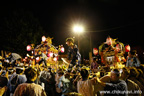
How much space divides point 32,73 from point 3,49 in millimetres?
23131

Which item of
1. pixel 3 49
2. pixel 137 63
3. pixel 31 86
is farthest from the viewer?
pixel 3 49

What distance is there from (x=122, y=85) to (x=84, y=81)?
3.41 ft

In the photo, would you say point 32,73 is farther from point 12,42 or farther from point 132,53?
point 12,42

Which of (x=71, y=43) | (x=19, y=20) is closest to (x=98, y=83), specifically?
(x=71, y=43)

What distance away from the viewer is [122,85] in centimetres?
329

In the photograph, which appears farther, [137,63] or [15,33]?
[15,33]

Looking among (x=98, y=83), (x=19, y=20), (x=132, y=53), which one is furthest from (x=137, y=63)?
(x=19, y=20)

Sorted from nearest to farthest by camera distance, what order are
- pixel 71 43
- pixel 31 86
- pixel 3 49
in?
pixel 31 86 → pixel 71 43 → pixel 3 49

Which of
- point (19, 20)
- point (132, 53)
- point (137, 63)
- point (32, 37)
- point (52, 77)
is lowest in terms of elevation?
point (52, 77)

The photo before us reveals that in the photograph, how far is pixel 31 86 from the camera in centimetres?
313

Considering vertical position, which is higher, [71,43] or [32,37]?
[32,37]

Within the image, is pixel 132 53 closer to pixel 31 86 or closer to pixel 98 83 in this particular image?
pixel 98 83

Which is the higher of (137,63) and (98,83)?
(137,63)

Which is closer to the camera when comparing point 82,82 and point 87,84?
point 87,84
